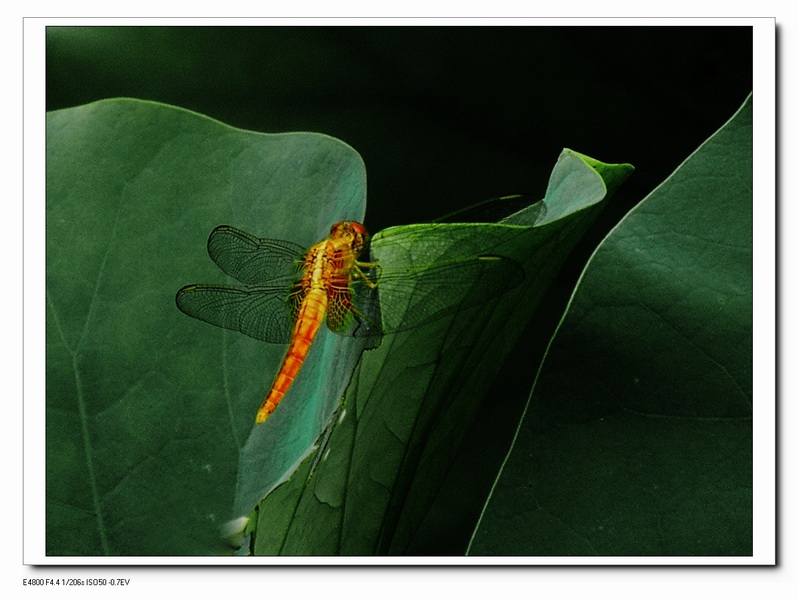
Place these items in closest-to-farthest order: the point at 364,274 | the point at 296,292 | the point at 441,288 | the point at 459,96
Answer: the point at 441,288 → the point at 364,274 → the point at 296,292 → the point at 459,96

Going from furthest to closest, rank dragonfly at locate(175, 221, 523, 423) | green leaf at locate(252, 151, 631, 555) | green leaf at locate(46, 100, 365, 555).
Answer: green leaf at locate(46, 100, 365, 555)
dragonfly at locate(175, 221, 523, 423)
green leaf at locate(252, 151, 631, 555)

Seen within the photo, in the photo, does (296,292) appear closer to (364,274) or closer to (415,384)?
(364,274)

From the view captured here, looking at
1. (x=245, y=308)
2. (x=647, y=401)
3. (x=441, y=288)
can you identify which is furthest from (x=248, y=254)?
(x=647, y=401)

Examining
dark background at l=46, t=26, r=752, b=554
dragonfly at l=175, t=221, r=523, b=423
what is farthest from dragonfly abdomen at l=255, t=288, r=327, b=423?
dark background at l=46, t=26, r=752, b=554

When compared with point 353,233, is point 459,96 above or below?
above

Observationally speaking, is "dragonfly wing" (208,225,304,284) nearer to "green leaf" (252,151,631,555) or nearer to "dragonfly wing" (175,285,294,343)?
"dragonfly wing" (175,285,294,343)

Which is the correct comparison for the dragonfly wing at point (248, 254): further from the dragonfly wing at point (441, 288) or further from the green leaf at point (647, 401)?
the green leaf at point (647, 401)
